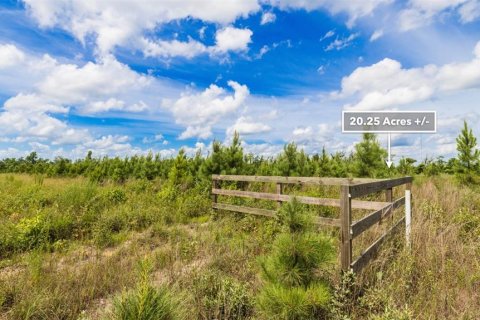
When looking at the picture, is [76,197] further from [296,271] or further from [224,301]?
[296,271]

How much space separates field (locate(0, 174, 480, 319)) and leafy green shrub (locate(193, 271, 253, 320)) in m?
0.01

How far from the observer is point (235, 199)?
979cm

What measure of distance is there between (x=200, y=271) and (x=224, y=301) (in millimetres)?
860

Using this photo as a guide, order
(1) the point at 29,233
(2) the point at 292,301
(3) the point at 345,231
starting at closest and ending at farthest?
1. (2) the point at 292,301
2. (3) the point at 345,231
3. (1) the point at 29,233

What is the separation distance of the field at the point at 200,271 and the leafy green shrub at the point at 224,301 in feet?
0.04

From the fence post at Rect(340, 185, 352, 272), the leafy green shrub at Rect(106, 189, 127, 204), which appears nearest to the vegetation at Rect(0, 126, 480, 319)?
the fence post at Rect(340, 185, 352, 272)

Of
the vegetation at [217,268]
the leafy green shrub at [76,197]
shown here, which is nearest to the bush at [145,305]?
the vegetation at [217,268]

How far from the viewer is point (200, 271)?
14.3ft

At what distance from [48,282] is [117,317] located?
293cm

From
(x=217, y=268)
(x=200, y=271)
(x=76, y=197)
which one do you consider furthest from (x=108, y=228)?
(x=200, y=271)

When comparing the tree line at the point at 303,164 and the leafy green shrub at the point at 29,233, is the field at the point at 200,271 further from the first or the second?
the tree line at the point at 303,164

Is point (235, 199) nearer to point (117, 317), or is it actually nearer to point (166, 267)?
point (166, 267)

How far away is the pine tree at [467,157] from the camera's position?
44.5 feet

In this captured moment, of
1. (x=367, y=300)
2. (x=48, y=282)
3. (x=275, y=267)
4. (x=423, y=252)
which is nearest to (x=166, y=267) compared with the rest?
(x=48, y=282)
